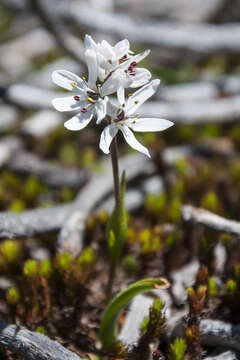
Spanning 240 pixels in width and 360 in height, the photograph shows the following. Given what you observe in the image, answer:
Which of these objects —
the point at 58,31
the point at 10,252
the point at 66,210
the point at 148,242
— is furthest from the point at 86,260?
the point at 58,31

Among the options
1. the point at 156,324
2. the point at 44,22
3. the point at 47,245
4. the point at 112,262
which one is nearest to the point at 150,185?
the point at 47,245

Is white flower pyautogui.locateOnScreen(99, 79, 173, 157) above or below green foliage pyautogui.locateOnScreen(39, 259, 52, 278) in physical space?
above

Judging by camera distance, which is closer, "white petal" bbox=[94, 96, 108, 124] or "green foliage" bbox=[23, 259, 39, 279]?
"white petal" bbox=[94, 96, 108, 124]

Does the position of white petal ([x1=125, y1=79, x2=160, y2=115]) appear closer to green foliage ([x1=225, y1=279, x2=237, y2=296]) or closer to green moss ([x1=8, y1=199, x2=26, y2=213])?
green foliage ([x1=225, y1=279, x2=237, y2=296])

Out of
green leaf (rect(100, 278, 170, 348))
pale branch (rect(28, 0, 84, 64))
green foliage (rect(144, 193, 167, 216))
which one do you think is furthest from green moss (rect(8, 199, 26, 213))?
pale branch (rect(28, 0, 84, 64))

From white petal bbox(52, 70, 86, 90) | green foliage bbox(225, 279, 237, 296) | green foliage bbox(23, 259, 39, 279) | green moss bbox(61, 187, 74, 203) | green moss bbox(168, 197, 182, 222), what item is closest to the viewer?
white petal bbox(52, 70, 86, 90)

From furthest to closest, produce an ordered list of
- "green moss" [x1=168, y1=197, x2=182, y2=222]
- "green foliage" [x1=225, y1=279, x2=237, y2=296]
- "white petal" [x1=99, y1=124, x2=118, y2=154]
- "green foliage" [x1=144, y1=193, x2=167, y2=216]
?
"green foliage" [x1=144, y1=193, x2=167, y2=216] → "green moss" [x1=168, y1=197, x2=182, y2=222] → "green foliage" [x1=225, y1=279, x2=237, y2=296] → "white petal" [x1=99, y1=124, x2=118, y2=154]

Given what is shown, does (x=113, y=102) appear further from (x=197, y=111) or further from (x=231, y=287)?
(x=197, y=111)
